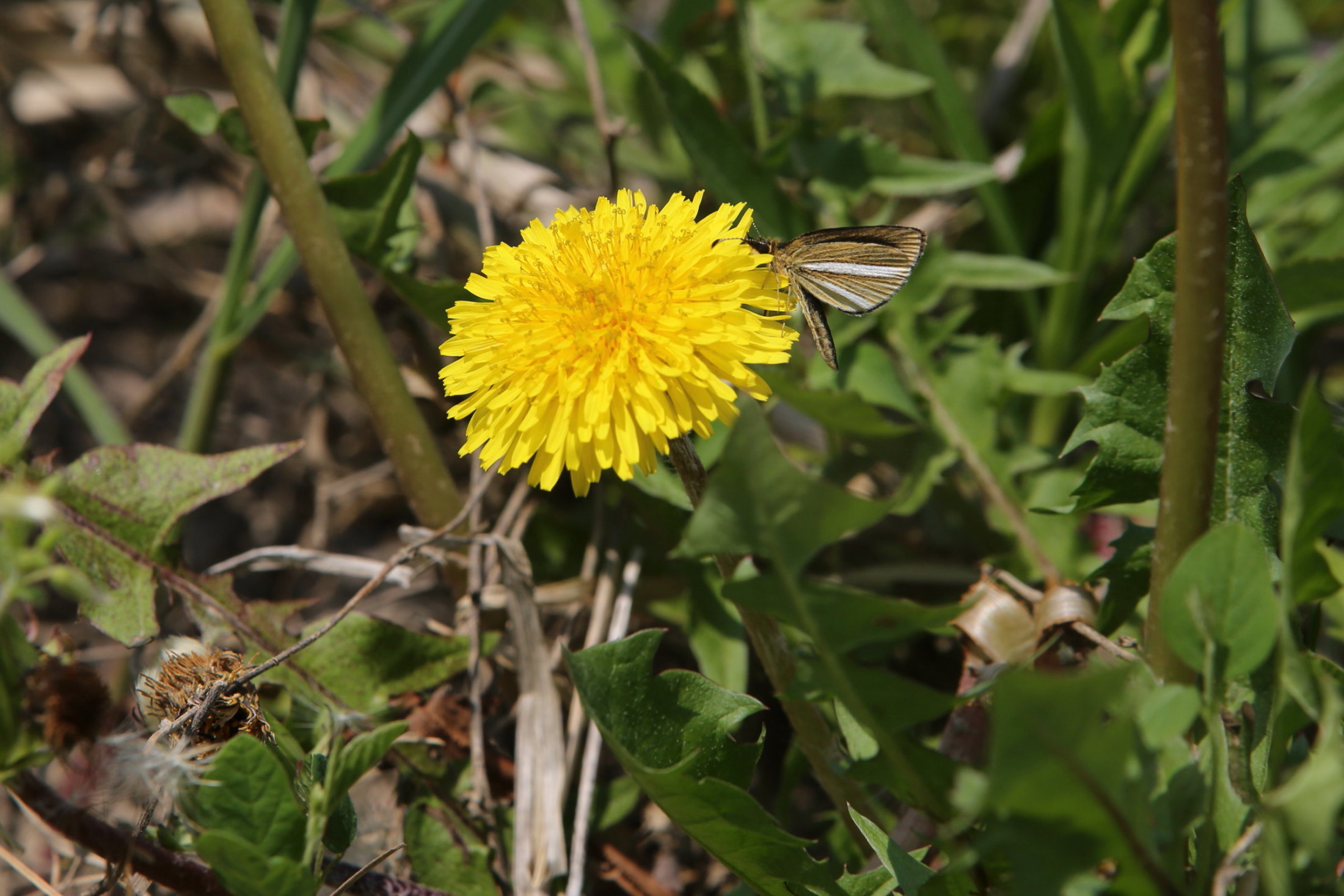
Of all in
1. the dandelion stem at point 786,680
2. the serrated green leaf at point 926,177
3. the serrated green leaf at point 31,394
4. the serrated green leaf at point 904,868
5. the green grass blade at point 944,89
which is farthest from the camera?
the green grass blade at point 944,89


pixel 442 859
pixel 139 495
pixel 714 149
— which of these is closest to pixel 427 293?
pixel 139 495

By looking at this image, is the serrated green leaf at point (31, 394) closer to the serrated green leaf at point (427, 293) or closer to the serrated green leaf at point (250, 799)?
the serrated green leaf at point (427, 293)

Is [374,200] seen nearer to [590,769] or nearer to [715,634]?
[715,634]

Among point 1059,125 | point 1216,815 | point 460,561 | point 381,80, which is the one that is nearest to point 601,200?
point 460,561

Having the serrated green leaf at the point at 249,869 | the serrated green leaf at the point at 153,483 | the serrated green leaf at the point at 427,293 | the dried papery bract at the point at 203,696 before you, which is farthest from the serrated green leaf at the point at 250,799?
the serrated green leaf at the point at 427,293

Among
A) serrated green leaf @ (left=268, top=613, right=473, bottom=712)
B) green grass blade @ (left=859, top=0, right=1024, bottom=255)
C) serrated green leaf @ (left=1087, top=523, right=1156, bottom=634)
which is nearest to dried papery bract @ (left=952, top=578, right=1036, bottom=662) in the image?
serrated green leaf @ (left=1087, top=523, right=1156, bottom=634)

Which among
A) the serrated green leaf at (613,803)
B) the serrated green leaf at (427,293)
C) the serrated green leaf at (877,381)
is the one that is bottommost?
the serrated green leaf at (613,803)

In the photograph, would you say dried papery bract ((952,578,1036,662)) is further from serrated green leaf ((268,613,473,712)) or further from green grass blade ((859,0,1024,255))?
green grass blade ((859,0,1024,255))

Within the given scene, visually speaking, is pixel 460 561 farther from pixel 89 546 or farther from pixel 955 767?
pixel 955 767
